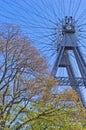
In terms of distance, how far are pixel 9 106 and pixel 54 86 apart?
229cm

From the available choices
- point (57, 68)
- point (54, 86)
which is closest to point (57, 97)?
point (54, 86)

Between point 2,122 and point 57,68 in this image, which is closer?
point 2,122

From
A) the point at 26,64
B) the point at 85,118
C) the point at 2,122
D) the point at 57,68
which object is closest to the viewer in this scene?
the point at 2,122

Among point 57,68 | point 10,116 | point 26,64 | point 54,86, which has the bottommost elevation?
point 57,68

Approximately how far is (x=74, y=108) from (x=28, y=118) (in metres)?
Result: 2.20

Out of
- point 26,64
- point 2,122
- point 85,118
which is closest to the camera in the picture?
point 2,122

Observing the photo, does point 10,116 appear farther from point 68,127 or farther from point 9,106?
point 68,127

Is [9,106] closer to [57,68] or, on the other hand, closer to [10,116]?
[10,116]

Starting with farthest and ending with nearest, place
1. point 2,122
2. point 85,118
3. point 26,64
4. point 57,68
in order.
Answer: point 57,68 → point 85,118 → point 26,64 → point 2,122

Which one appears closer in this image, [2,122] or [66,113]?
[2,122]

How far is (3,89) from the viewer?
Result: 597 inches

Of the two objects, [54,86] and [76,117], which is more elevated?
[54,86]

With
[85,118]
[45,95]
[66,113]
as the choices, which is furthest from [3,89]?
[85,118]

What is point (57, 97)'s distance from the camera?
1560cm
